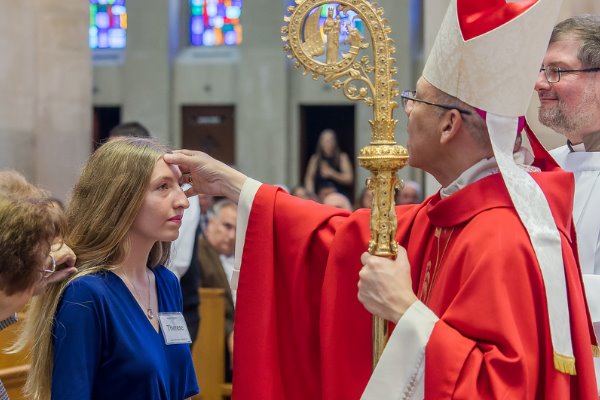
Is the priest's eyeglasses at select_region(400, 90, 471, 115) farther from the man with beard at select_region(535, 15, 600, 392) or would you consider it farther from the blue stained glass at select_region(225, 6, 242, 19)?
the blue stained glass at select_region(225, 6, 242, 19)

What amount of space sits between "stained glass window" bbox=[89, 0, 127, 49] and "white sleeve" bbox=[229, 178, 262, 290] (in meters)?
13.9

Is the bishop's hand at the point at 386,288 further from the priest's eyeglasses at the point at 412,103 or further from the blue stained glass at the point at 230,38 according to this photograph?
the blue stained glass at the point at 230,38

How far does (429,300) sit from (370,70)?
0.66 metres

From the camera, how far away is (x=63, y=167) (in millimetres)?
8531

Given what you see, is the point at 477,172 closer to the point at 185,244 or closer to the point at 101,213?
the point at 101,213

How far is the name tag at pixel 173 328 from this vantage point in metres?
3.36

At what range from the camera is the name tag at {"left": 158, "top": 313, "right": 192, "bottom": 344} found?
3.36m

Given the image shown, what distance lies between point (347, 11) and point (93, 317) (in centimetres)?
112

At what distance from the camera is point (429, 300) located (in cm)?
301

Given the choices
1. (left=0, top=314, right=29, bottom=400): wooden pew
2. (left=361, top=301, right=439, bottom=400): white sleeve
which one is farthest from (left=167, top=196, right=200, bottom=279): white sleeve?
(left=361, top=301, right=439, bottom=400): white sleeve

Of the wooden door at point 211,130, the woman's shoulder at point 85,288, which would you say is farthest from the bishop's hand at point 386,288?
the wooden door at point 211,130

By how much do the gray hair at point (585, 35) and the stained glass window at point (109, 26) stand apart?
13.8 m

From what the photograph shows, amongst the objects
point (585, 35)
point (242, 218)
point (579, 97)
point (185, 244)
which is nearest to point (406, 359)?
point (242, 218)

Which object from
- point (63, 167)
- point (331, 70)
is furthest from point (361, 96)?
point (63, 167)
